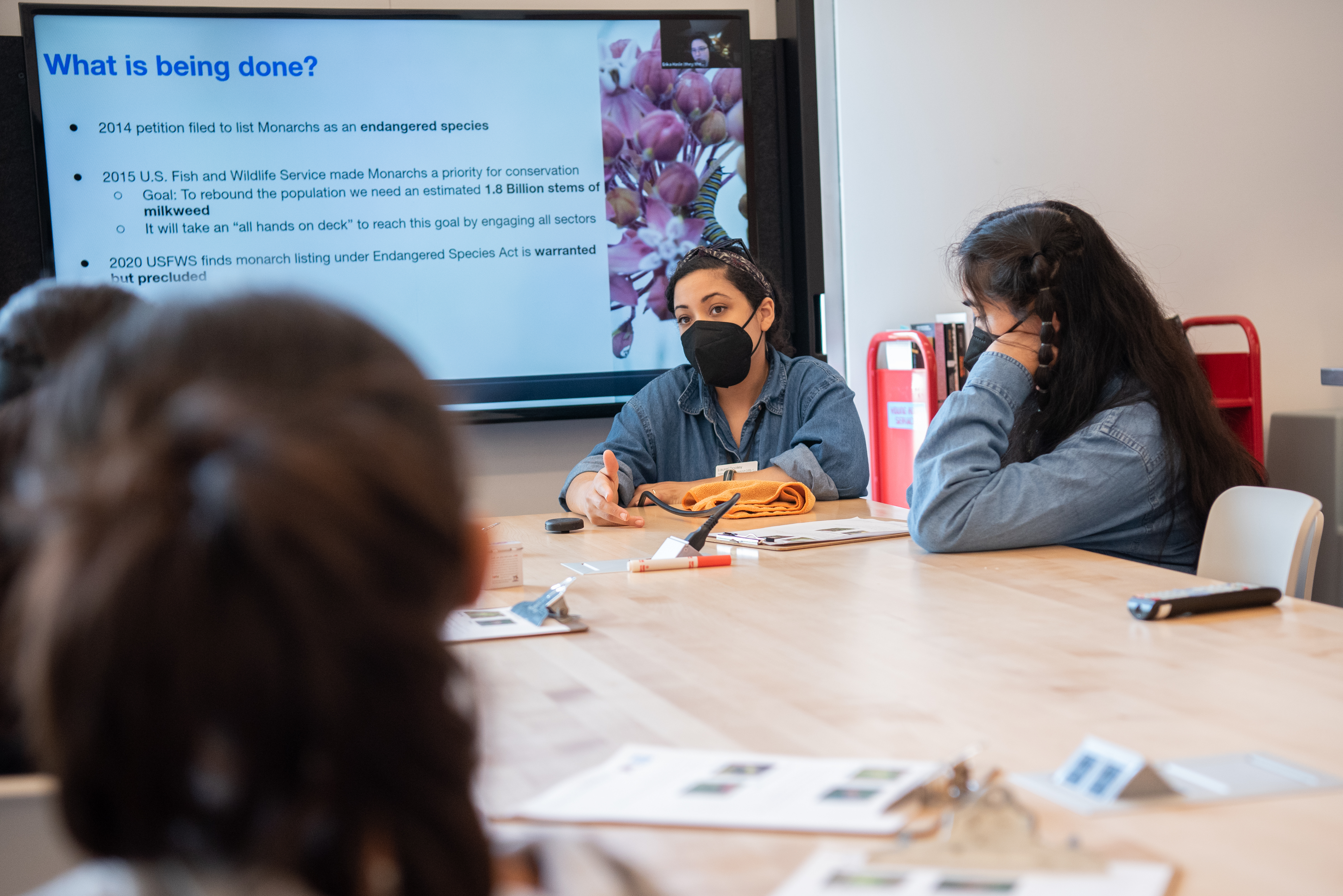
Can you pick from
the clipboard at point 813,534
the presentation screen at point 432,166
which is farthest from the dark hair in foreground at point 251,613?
the presentation screen at point 432,166

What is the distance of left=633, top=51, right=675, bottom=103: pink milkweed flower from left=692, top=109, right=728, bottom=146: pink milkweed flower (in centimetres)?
14

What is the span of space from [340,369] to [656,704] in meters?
0.67

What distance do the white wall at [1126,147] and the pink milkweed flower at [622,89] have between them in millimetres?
692

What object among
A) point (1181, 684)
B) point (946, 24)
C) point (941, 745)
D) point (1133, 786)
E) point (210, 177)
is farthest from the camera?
point (946, 24)

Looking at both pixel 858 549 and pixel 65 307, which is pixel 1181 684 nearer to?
pixel 858 549

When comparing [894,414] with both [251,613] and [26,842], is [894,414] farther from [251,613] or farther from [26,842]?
[251,613]

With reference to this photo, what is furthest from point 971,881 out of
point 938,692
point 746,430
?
point 746,430

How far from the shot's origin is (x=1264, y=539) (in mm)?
1705

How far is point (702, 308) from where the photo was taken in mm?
2779

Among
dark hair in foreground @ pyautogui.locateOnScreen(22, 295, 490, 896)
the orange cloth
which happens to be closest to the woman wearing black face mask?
the orange cloth

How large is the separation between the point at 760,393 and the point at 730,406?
0.27ft

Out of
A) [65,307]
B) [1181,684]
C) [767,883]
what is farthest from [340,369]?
[1181,684]

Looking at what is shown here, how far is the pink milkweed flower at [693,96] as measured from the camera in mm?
3838

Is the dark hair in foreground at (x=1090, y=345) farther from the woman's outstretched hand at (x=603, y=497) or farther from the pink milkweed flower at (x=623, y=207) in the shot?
the pink milkweed flower at (x=623, y=207)
